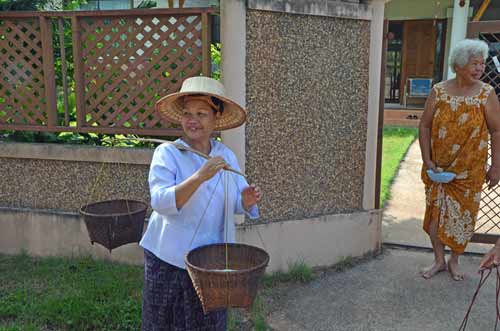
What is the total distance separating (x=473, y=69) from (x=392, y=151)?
5593mm

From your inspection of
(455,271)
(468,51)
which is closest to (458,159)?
(468,51)

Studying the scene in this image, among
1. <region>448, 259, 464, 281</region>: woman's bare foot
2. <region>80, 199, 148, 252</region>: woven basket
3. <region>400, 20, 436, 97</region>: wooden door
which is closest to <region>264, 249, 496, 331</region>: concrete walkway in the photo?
<region>448, 259, 464, 281</region>: woman's bare foot

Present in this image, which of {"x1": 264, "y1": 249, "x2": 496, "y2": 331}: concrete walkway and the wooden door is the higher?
the wooden door

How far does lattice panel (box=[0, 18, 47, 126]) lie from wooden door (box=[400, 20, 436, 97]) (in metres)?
11.4

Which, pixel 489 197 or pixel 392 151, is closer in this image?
pixel 489 197

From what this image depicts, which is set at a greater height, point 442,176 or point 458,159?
point 458,159

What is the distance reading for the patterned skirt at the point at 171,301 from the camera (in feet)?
7.21

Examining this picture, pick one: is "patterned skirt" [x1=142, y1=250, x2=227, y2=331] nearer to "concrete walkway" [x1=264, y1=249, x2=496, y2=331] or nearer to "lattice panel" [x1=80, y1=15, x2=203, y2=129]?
"concrete walkway" [x1=264, y1=249, x2=496, y2=331]

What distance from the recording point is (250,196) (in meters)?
2.17

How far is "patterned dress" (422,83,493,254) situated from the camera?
376cm

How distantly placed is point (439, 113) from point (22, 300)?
141 inches

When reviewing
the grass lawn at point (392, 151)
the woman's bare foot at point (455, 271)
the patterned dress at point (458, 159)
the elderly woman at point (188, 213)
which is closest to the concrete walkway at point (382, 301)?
the woman's bare foot at point (455, 271)

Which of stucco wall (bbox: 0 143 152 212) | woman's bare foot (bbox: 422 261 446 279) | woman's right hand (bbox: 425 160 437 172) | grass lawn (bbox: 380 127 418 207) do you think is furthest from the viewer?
grass lawn (bbox: 380 127 418 207)

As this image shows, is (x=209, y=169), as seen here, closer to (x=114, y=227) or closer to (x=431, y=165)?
(x=114, y=227)
